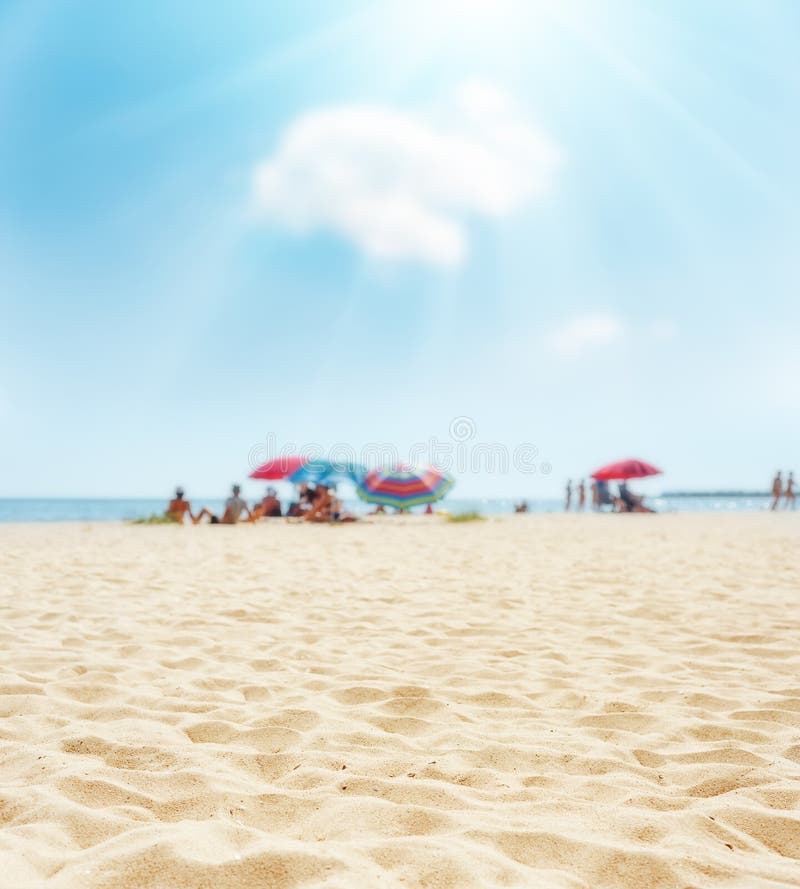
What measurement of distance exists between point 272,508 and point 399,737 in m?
16.3

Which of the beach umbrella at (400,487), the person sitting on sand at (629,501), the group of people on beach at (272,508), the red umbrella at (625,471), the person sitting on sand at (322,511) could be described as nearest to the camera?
the group of people on beach at (272,508)

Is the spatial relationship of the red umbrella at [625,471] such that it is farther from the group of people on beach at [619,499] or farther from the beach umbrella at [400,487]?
the beach umbrella at [400,487]

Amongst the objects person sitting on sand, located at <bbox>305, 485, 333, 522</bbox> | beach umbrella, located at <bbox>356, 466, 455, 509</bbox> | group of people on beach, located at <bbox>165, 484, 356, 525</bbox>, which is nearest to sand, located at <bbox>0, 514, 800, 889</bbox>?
group of people on beach, located at <bbox>165, 484, 356, 525</bbox>

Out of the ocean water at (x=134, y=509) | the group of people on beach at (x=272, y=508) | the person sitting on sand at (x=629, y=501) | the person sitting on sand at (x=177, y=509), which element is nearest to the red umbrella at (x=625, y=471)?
the person sitting on sand at (x=629, y=501)

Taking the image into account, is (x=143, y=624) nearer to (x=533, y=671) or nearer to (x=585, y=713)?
(x=533, y=671)

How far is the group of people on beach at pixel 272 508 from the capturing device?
50.4ft

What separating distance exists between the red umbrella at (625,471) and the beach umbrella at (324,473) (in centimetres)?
882

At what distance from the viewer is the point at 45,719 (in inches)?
104

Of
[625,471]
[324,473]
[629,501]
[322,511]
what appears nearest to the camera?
[322,511]

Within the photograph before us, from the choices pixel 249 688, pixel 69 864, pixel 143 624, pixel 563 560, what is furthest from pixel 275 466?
pixel 69 864

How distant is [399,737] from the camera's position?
252cm

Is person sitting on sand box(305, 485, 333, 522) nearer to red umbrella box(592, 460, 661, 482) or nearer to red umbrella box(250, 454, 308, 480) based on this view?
red umbrella box(250, 454, 308, 480)

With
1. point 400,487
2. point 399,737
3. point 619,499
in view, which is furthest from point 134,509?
point 399,737

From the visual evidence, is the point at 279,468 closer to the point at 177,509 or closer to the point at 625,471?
the point at 177,509
